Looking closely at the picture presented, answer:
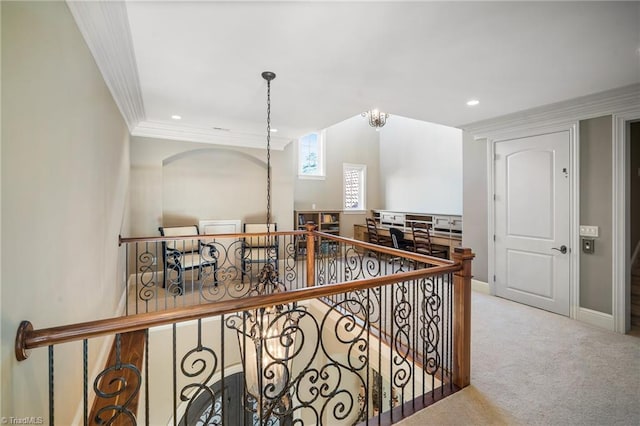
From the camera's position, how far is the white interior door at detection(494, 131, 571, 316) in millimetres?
3480

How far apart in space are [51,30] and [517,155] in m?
4.64

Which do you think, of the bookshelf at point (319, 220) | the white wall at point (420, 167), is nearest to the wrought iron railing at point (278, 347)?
the bookshelf at point (319, 220)

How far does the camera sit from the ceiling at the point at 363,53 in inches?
71.1

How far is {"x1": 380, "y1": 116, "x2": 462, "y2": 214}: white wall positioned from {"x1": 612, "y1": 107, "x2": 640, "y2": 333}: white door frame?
3415 mm

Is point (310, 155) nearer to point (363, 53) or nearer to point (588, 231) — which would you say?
point (363, 53)

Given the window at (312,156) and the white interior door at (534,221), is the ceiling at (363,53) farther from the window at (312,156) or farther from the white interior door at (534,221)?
the window at (312,156)

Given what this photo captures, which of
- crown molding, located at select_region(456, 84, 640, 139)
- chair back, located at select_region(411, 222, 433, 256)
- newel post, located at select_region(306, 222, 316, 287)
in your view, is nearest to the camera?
crown molding, located at select_region(456, 84, 640, 139)

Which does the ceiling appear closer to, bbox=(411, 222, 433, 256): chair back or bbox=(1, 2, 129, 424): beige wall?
bbox=(1, 2, 129, 424): beige wall

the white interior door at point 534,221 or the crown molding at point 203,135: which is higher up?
the crown molding at point 203,135

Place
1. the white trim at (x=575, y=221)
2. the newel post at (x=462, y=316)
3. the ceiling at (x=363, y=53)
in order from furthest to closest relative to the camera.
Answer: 1. the white trim at (x=575, y=221)
2. the newel post at (x=462, y=316)
3. the ceiling at (x=363, y=53)

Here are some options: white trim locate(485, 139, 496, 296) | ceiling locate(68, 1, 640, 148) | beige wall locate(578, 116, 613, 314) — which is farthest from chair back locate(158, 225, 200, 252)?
beige wall locate(578, 116, 613, 314)

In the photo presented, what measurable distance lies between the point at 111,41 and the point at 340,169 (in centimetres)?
621

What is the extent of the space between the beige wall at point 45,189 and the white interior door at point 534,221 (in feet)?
15.1

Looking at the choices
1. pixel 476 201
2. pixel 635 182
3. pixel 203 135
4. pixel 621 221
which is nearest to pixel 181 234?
pixel 203 135
